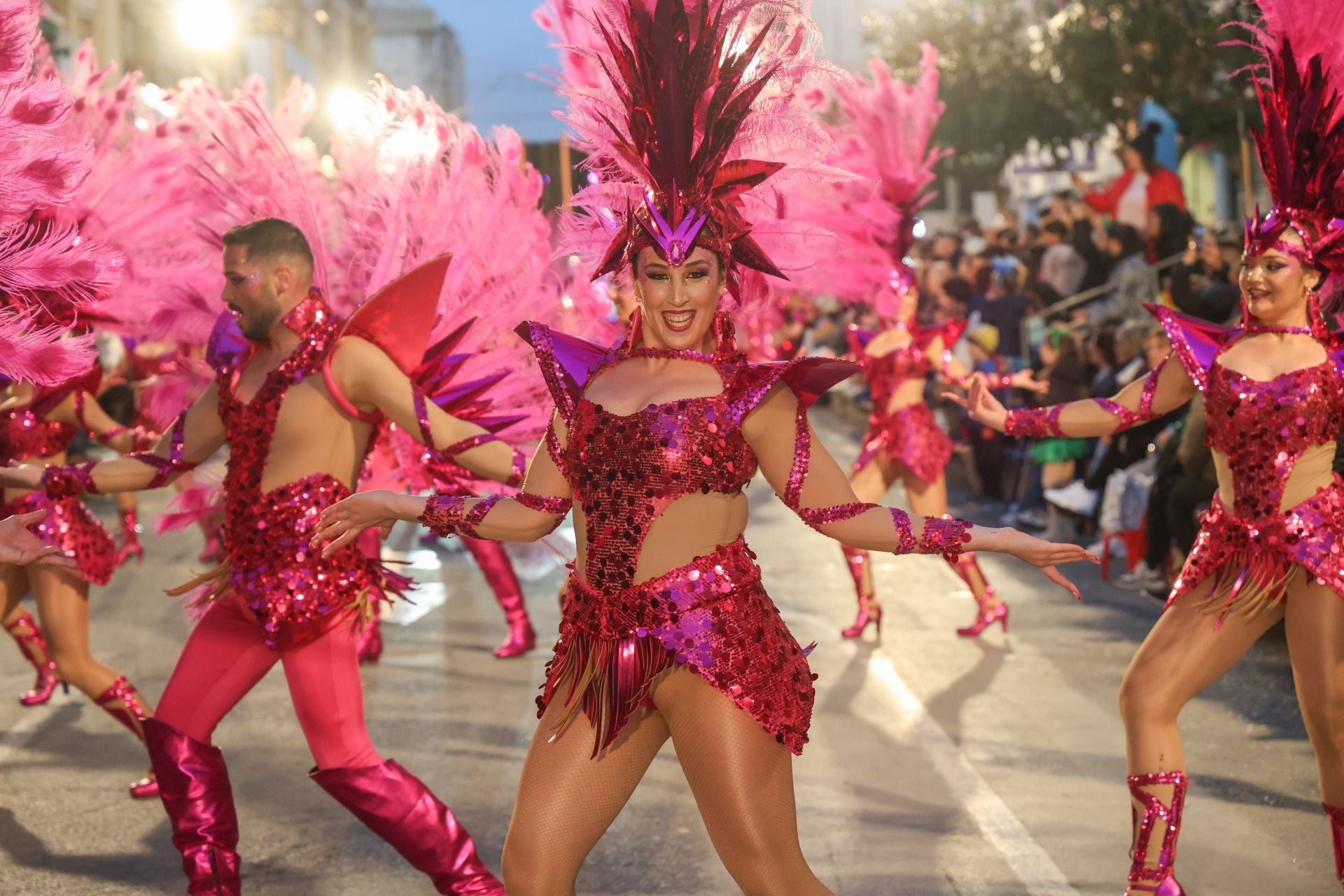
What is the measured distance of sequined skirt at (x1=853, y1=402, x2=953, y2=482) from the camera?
956 cm

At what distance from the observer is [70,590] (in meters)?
6.66

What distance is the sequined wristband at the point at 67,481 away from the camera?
4.89 meters

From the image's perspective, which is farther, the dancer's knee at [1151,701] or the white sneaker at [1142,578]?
the white sneaker at [1142,578]

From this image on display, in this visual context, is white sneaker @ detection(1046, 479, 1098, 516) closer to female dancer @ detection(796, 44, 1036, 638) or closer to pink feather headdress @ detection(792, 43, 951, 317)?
female dancer @ detection(796, 44, 1036, 638)

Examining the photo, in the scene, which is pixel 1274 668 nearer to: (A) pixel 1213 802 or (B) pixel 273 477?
(A) pixel 1213 802

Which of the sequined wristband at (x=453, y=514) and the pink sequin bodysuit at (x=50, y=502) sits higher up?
the sequined wristband at (x=453, y=514)

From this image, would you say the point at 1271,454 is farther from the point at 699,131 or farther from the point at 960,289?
the point at 960,289

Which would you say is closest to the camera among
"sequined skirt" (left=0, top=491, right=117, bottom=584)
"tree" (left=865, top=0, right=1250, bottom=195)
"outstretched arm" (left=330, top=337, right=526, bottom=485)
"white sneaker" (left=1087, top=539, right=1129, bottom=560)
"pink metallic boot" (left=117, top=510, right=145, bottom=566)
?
"outstretched arm" (left=330, top=337, right=526, bottom=485)

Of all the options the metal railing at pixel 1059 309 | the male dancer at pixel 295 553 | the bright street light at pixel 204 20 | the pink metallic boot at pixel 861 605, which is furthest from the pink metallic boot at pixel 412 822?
the bright street light at pixel 204 20

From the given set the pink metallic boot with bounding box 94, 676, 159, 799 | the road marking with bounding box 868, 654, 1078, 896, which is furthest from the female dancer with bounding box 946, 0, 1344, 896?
the pink metallic boot with bounding box 94, 676, 159, 799

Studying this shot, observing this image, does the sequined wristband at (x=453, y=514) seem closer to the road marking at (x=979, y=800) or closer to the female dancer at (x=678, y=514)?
the female dancer at (x=678, y=514)

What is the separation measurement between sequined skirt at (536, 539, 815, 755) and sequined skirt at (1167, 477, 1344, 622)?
67.1 inches

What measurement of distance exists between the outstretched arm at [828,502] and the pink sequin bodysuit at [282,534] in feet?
4.89

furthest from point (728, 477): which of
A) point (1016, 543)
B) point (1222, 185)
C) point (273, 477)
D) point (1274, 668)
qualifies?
point (1222, 185)
